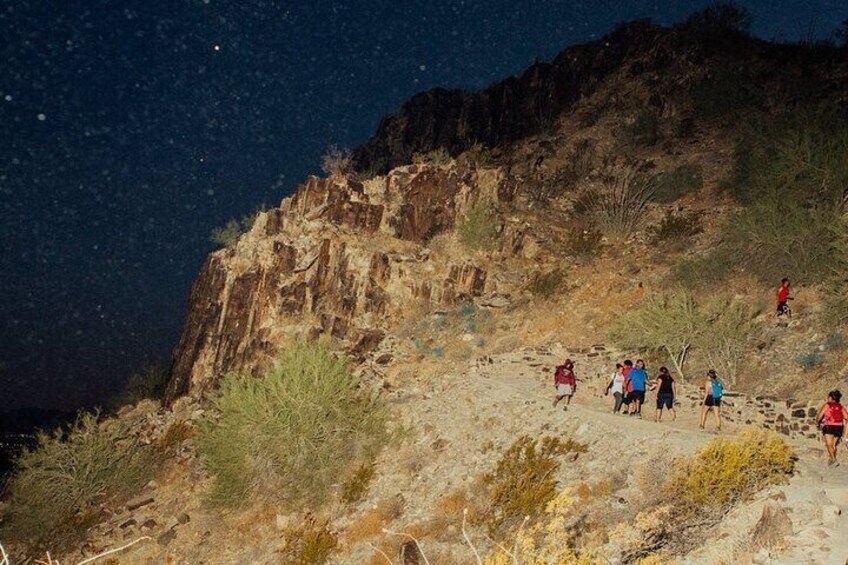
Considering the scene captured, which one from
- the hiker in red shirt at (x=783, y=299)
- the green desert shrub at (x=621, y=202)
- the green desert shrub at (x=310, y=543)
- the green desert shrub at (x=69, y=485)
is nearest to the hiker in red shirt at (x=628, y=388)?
the hiker in red shirt at (x=783, y=299)

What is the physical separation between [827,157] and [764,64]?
22362mm

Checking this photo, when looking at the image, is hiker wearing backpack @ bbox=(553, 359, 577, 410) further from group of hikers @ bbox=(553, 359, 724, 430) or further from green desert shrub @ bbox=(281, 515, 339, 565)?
green desert shrub @ bbox=(281, 515, 339, 565)

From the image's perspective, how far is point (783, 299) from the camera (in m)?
19.1

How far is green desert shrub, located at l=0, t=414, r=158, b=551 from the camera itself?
20.0m

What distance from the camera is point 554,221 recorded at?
107 feet

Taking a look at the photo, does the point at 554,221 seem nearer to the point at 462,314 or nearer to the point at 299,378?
the point at 462,314

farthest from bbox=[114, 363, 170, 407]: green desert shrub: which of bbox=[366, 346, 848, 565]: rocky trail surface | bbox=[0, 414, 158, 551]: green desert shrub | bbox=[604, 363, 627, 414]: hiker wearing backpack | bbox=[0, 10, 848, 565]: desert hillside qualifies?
bbox=[604, 363, 627, 414]: hiker wearing backpack

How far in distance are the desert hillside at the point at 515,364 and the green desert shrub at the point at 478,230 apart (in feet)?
0.45

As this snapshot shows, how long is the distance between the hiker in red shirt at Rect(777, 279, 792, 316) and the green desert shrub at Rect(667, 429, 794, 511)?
1101 centimetres

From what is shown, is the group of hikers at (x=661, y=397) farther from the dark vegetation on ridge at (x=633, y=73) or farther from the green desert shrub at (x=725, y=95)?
the dark vegetation on ridge at (x=633, y=73)

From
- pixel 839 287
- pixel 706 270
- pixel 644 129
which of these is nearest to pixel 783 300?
pixel 839 287

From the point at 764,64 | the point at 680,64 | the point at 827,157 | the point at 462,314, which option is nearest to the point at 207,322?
the point at 462,314

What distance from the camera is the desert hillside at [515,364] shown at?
36.6ft

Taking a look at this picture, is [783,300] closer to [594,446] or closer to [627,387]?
[627,387]
